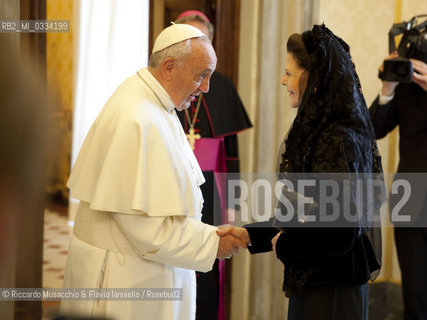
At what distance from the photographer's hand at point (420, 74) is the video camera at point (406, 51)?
0.21 feet

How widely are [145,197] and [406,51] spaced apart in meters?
2.63

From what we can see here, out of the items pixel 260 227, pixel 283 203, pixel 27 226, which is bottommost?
pixel 260 227

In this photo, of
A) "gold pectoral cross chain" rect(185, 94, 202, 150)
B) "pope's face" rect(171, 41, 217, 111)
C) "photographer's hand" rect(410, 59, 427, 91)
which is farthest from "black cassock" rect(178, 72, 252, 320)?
"pope's face" rect(171, 41, 217, 111)

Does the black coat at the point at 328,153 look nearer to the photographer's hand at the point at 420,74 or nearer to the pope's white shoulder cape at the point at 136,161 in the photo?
the pope's white shoulder cape at the point at 136,161

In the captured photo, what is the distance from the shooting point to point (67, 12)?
1.95m

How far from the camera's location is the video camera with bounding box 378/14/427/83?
3752 mm

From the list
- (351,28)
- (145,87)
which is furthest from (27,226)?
(351,28)

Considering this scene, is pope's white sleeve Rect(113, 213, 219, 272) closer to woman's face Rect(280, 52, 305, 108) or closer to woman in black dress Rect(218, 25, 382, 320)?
woman in black dress Rect(218, 25, 382, 320)

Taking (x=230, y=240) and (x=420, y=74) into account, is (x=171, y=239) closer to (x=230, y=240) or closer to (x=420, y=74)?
(x=230, y=240)

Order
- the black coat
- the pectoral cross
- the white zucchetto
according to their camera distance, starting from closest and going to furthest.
Answer: the black coat < the white zucchetto < the pectoral cross

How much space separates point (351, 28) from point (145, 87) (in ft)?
9.45

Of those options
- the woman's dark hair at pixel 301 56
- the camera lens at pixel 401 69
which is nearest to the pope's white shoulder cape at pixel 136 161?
the woman's dark hair at pixel 301 56

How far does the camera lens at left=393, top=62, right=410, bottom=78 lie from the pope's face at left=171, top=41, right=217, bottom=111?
1868 millimetres

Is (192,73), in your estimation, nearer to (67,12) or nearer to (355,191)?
(67,12)
